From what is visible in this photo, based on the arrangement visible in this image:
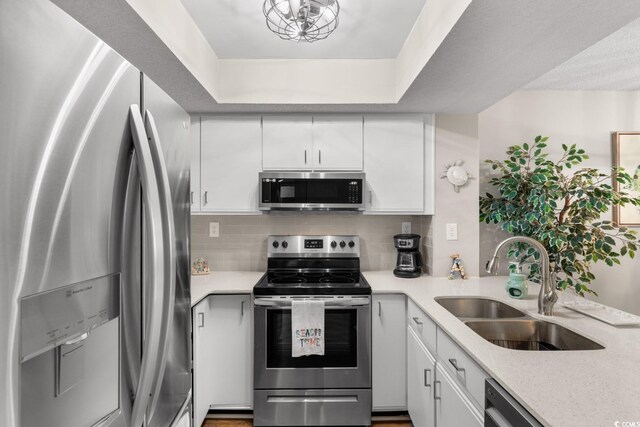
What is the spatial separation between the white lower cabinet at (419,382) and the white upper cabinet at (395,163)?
0.91 meters

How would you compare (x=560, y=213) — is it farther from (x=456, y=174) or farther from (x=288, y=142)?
(x=288, y=142)

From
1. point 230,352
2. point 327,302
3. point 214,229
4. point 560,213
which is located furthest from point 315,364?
point 560,213

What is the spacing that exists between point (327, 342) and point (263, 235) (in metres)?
1.07

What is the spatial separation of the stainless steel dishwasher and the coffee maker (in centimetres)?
160

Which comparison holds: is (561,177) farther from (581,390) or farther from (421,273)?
(581,390)

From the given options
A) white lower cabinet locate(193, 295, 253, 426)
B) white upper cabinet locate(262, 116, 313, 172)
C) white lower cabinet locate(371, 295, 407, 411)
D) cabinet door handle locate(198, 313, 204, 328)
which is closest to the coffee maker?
white lower cabinet locate(371, 295, 407, 411)

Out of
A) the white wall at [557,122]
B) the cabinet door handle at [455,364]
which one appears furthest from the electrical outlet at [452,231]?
the cabinet door handle at [455,364]

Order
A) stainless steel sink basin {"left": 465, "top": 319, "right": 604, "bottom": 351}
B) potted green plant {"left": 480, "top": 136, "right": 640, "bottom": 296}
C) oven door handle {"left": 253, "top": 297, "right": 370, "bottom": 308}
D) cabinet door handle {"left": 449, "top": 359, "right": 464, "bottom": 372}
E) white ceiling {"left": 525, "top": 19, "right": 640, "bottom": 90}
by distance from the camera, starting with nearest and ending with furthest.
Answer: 1. cabinet door handle {"left": 449, "top": 359, "right": 464, "bottom": 372}
2. stainless steel sink basin {"left": 465, "top": 319, "right": 604, "bottom": 351}
3. white ceiling {"left": 525, "top": 19, "right": 640, "bottom": 90}
4. oven door handle {"left": 253, "top": 297, "right": 370, "bottom": 308}
5. potted green plant {"left": 480, "top": 136, "right": 640, "bottom": 296}

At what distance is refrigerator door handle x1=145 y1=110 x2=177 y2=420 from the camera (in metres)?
0.79

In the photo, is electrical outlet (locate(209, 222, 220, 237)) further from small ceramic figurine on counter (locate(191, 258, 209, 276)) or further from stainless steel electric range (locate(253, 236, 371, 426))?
stainless steel electric range (locate(253, 236, 371, 426))

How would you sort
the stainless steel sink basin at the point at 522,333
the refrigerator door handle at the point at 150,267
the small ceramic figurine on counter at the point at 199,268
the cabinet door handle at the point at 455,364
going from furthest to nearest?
1. the small ceramic figurine on counter at the point at 199,268
2. the stainless steel sink basin at the point at 522,333
3. the cabinet door handle at the point at 455,364
4. the refrigerator door handle at the point at 150,267

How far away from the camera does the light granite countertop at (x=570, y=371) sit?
0.97 metres

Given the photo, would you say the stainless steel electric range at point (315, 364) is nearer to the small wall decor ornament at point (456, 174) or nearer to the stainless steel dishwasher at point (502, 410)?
the small wall decor ornament at point (456, 174)

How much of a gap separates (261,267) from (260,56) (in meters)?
1.61
